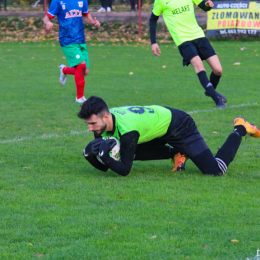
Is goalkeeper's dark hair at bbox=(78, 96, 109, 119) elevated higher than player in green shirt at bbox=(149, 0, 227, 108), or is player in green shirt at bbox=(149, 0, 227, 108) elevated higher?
goalkeeper's dark hair at bbox=(78, 96, 109, 119)

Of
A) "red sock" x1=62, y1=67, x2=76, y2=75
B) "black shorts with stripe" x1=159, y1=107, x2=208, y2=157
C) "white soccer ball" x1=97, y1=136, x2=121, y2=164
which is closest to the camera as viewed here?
"white soccer ball" x1=97, y1=136, x2=121, y2=164

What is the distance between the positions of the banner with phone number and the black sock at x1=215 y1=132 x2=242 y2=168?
15471 mm

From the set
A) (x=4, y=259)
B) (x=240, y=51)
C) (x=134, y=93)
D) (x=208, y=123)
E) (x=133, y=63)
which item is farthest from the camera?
(x=240, y=51)

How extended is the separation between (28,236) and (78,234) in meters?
0.37

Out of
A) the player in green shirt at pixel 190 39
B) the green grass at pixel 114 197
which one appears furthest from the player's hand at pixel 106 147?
the player in green shirt at pixel 190 39

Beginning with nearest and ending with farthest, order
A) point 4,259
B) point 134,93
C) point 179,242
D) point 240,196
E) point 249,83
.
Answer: point 4,259, point 179,242, point 240,196, point 134,93, point 249,83

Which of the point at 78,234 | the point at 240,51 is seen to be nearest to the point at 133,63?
the point at 240,51

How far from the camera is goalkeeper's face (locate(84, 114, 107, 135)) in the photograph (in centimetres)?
506

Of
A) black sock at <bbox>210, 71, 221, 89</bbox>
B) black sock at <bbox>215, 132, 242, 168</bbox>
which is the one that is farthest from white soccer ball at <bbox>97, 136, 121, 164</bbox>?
black sock at <bbox>210, 71, 221, 89</bbox>

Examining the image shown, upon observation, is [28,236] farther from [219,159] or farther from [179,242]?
[219,159]

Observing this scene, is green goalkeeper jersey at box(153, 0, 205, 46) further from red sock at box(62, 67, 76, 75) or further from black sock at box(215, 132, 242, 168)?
black sock at box(215, 132, 242, 168)

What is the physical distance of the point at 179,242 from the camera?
3.87 m

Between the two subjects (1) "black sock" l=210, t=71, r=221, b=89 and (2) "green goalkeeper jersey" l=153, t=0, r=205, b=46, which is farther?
(1) "black sock" l=210, t=71, r=221, b=89

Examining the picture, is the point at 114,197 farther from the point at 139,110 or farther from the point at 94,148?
the point at 139,110
